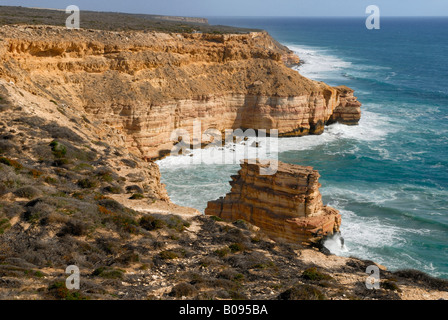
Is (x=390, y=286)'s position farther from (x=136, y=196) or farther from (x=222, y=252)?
(x=136, y=196)

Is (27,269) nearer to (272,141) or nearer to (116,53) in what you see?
(116,53)

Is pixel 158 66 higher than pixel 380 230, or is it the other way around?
pixel 158 66

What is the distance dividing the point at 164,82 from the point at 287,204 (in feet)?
81.3

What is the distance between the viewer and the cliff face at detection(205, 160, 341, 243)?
77.8 ft

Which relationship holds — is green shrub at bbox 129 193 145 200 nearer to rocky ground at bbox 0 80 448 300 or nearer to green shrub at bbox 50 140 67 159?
rocky ground at bbox 0 80 448 300

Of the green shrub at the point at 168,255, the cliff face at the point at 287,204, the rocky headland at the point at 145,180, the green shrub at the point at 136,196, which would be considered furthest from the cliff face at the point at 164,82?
the green shrub at the point at 168,255

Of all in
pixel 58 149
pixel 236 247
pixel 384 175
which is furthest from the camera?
pixel 384 175

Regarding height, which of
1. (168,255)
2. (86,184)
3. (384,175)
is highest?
(86,184)

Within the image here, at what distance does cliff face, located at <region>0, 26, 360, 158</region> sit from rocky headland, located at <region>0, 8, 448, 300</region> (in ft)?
0.45

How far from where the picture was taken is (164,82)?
147 feet

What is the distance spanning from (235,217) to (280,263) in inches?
400

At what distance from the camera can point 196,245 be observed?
56.9ft

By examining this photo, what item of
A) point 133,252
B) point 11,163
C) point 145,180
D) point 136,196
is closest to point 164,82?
point 145,180

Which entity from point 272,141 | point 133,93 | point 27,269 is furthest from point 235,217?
point 272,141
